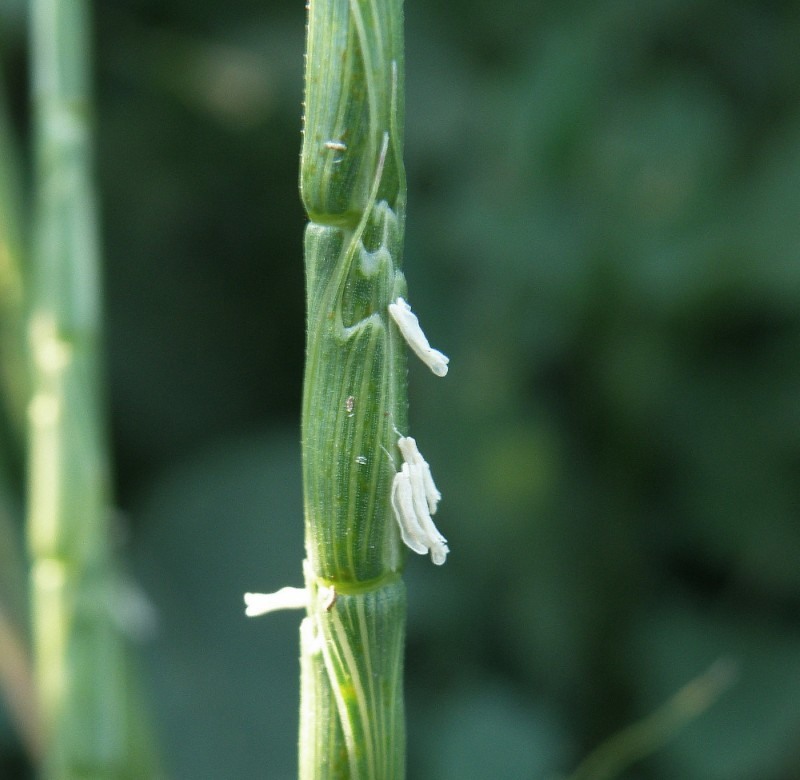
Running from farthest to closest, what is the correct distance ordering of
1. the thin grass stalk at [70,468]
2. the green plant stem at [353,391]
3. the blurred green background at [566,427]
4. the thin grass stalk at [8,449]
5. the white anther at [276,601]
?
the blurred green background at [566,427] → the thin grass stalk at [8,449] → the thin grass stalk at [70,468] → the white anther at [276,601] → the green plant stem at [353,391]

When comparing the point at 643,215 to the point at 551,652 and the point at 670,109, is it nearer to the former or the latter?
the point at 670,109

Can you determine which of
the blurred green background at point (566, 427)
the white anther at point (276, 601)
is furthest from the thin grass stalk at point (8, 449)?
the white anther at point (276, 601)

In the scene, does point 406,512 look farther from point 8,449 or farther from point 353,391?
point 8,449

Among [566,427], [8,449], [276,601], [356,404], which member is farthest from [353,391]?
[566,427]

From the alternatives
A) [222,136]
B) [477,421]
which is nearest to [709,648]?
[477,421]

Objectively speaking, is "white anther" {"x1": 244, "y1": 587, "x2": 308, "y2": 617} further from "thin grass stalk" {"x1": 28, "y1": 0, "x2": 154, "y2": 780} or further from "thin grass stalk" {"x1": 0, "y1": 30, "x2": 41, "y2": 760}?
"thin grass stalk" {"x1": 0, "y1": 30, "x2": 41, "y2": 760}

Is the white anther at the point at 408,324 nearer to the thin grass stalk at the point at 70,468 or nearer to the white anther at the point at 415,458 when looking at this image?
the white anther at the point at 415,458
